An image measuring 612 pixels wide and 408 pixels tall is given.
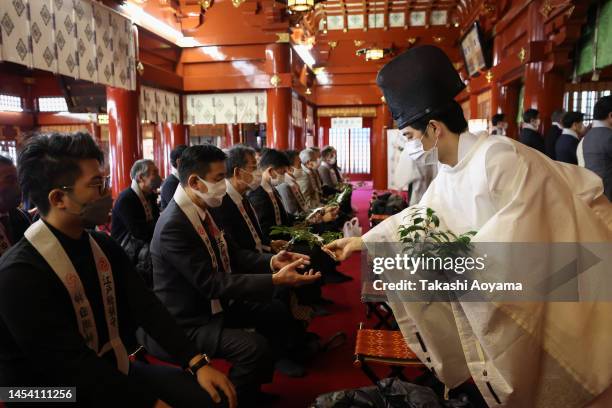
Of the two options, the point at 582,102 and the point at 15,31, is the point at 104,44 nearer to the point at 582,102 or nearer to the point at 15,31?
the point at 15,31

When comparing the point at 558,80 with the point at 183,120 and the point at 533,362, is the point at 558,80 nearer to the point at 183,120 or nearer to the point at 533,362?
the point at 533,362

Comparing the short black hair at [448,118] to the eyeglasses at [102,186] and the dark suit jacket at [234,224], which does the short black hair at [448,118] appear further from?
the dark suit jacket at [234,224]

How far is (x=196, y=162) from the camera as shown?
275 cm

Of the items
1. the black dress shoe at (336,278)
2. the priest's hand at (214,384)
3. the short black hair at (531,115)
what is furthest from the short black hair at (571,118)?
the priest's hand at (214,384)

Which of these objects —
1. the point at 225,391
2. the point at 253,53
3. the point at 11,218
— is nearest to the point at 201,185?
the point at 225,391

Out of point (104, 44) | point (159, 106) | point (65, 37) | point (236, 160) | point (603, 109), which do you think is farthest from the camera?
point (159, 106)

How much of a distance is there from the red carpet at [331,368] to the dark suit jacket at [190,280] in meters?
0.90

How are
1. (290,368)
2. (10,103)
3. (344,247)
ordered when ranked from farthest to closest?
(10,103) < (290,368) < (344,247)

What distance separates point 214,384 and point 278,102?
8.80 metres

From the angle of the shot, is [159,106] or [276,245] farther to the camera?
[159,106]

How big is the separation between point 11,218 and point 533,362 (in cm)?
354

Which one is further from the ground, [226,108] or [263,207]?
[226,108]

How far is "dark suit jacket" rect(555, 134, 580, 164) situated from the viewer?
5668 mm

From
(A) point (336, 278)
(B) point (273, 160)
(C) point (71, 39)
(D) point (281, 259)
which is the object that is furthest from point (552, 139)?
(C) point (71, 39)
